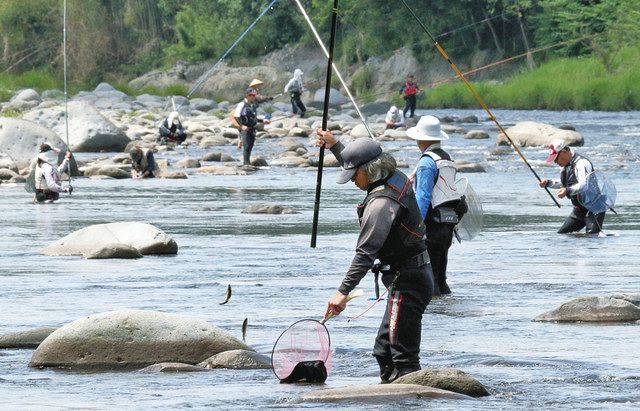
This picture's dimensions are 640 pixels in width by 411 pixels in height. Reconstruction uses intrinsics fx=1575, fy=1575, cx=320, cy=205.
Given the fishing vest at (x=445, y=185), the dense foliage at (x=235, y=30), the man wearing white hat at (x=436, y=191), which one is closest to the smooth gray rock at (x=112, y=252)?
the man wearing white hat at (x=436, y=191)

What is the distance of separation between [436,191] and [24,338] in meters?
3.64

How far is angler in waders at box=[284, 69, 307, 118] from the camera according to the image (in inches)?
1897

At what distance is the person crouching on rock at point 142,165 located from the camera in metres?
29.3

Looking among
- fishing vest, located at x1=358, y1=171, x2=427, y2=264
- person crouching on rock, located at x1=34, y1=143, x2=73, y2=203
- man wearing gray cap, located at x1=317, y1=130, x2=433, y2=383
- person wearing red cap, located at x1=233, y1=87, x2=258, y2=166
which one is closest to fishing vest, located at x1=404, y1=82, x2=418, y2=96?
person wearing red cap, located at x1=233, y1=87, x2=258, y2=166

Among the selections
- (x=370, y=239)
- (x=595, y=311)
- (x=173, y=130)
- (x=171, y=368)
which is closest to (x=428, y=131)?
(x=595, y=311)

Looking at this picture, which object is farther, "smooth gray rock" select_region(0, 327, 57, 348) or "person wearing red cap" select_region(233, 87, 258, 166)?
"person wearing red cap" select_region(233, 87, 258, 166)

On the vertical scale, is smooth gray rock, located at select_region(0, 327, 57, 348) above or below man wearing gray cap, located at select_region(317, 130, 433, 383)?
below

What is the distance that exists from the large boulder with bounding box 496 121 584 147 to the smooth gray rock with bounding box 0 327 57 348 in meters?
28.6

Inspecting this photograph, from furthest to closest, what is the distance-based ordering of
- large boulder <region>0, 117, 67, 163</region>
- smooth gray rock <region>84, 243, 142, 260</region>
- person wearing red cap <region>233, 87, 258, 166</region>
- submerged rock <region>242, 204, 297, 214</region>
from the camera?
large boulder <region>0, 117, 67, 163</region>, person wearing red cap <region>233, 87, 258, 166</region>, submerged rock <region>242, 204, 297, 214</region>, smooth gray rock <region>84, 243, 142, 260</region>

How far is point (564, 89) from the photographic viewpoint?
197 feet

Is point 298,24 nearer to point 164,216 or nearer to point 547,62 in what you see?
point 547,62

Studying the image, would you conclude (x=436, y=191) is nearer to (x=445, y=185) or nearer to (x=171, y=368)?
(x=445, y=185)

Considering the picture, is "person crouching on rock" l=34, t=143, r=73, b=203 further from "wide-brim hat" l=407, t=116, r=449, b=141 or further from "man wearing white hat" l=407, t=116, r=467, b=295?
"wide-brim hat" l=407, t=116, r=449, b=141

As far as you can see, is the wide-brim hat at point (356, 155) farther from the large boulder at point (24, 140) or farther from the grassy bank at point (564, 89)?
the grassy bank at point (564, 89)
